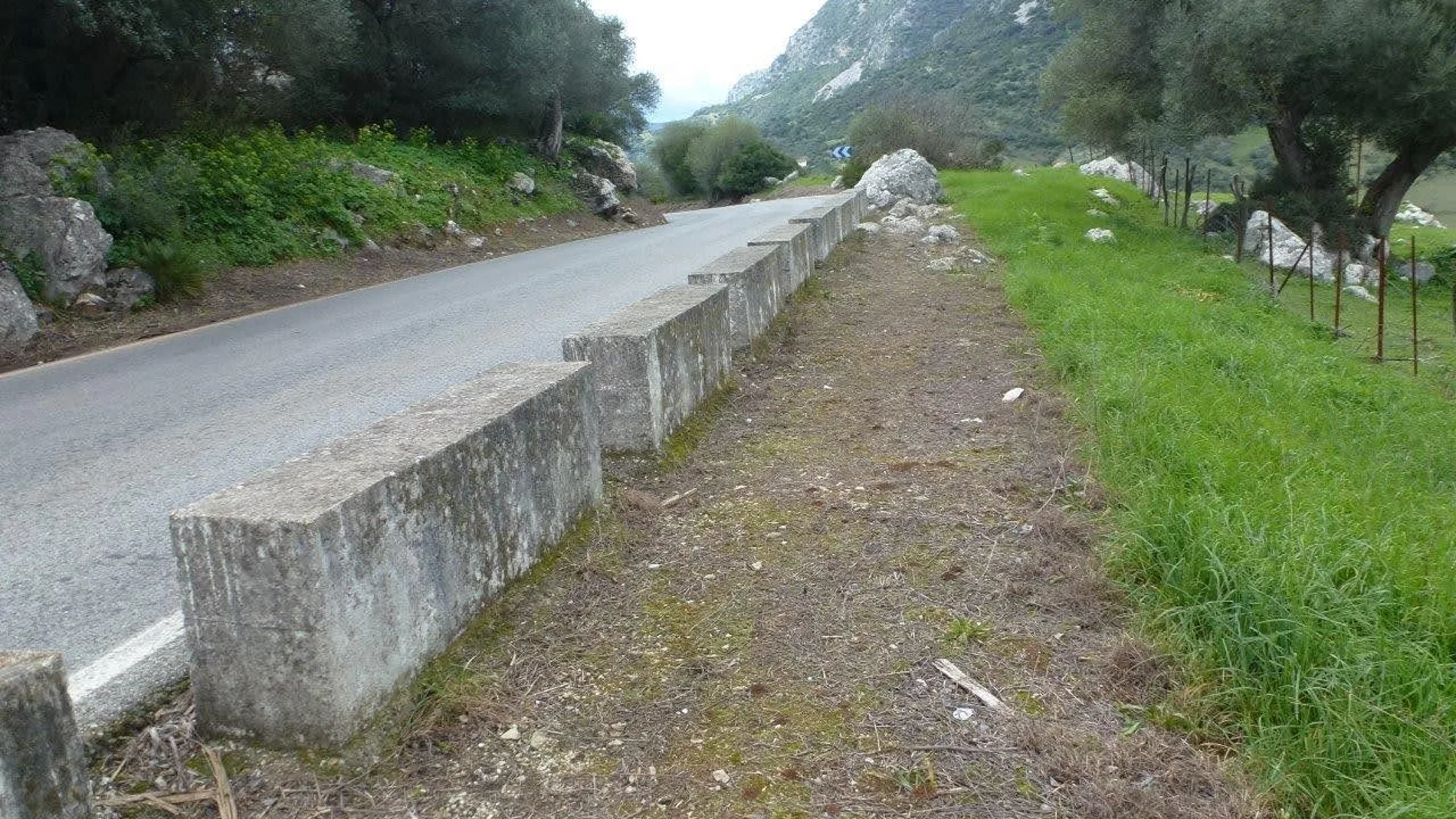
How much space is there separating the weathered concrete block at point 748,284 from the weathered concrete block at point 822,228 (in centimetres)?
409

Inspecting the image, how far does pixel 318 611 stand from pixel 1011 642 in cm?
222

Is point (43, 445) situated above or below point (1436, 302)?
above

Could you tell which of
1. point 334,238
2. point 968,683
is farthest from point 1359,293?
point 968,683

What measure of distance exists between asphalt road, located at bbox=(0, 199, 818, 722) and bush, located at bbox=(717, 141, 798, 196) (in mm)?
51605

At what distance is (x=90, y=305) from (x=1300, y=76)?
20127 millimetres

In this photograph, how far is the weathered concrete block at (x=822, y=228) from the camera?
540 inches

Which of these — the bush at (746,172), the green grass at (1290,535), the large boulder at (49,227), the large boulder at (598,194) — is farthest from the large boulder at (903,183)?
the bush at (746,172)

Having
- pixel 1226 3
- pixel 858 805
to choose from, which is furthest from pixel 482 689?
pixel 1226 3

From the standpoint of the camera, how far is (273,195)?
16438 millimetres

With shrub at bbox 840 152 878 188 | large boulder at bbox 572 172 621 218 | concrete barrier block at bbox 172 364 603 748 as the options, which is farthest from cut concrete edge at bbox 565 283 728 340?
shrub at bbox 840 152 878 188

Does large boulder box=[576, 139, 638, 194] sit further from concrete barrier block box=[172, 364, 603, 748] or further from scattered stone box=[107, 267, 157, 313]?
concrete barrier block box=[172, 364, 603, 748]

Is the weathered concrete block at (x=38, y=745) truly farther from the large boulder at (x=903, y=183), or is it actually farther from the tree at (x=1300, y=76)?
the large boulder at (x=903, y=183)

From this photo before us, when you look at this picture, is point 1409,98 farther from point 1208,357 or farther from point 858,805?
point 858,805

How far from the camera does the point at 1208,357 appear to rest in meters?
Answer: 8.90
